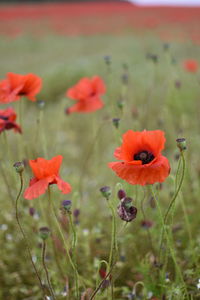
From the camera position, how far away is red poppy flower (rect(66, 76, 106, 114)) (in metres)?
1.78

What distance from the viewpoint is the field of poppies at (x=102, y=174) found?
3.68 ft

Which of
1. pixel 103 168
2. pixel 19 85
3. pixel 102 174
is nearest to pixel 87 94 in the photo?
pixel 19 85

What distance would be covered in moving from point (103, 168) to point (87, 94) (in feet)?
3.86

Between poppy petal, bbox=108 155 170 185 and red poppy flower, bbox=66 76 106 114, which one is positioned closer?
poppy petal, bbox=108 155 170 185

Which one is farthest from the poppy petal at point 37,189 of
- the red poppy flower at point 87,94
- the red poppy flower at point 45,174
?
the red poppy flower at point 87,94

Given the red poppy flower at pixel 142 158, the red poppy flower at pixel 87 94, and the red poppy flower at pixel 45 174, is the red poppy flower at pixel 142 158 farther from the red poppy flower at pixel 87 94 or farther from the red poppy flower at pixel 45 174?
the red poppy flower at pixel 87 94

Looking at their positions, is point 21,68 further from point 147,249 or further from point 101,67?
point 147,249

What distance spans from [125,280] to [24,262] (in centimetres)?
45

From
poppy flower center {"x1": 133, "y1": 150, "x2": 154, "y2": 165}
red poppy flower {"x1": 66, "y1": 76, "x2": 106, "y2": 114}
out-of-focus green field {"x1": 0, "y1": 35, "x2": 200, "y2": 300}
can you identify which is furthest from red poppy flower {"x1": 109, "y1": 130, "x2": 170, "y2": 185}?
red poppy flower {"x1": 66, "y1": 76, "x2": 106, "y2": 114}

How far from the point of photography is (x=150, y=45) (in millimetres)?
7672

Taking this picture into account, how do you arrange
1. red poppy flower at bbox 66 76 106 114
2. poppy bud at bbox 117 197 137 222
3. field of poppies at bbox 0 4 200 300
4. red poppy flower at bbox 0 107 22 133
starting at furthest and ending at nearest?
1. red poppy flower at bbox 66 76 106 114
2. red poppy flower at bbox 0 107 22 133
3. field of poppies at bbox 0 4 200 300
4. poppy bud at bbox 117 197 137 222

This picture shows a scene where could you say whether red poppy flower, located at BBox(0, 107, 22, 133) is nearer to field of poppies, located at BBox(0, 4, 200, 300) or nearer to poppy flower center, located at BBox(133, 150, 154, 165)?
field of poppies, located at BBox(0, 4, 200, 300)

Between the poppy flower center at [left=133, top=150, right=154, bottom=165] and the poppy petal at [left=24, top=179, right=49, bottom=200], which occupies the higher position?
the poppy flower center at [left=133, top=150, right=154, bottom=165]

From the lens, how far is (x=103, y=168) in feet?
9.64
